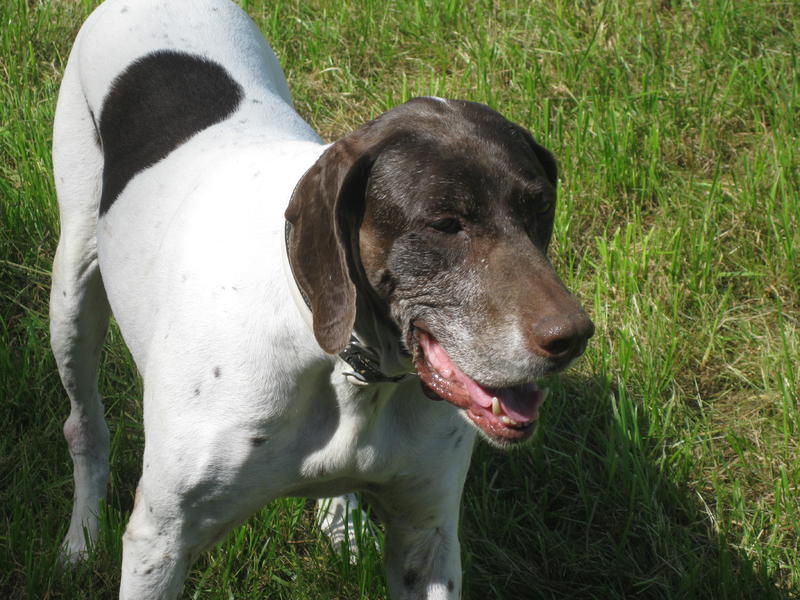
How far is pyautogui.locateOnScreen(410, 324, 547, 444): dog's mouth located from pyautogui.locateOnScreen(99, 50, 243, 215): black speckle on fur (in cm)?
126

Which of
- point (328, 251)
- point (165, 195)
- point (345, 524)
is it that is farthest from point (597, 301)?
point (328, 251)

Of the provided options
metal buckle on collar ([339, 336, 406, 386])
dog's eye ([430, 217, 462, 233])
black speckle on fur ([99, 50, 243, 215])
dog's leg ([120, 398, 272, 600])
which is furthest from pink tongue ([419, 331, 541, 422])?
black speckle on fur ([99, 50, 243, 215])

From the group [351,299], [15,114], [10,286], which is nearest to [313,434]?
[351,299]

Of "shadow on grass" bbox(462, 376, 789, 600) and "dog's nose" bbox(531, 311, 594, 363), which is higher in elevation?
"dog's nose" bbox(531, 311, 594, 363)

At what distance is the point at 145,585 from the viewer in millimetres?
2975

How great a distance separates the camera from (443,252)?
2.52 metres

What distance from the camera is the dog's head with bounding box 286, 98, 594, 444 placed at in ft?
8.10

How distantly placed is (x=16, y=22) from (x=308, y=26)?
147cm

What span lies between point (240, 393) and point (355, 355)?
289 mm

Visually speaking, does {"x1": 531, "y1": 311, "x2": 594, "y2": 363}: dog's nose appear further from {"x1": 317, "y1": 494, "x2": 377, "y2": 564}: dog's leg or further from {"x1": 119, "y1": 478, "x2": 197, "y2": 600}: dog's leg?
{"x1": 317, "y1": 494, "x2": 377, "y2": 564}: dog's leg

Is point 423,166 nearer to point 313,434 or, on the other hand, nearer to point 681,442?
point 313,434

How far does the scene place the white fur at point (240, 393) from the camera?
2.75 metres

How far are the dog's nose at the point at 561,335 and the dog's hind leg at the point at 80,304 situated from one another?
1.99 metres

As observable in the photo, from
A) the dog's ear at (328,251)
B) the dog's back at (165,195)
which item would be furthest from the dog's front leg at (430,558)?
the dog's ear at (328,251)
